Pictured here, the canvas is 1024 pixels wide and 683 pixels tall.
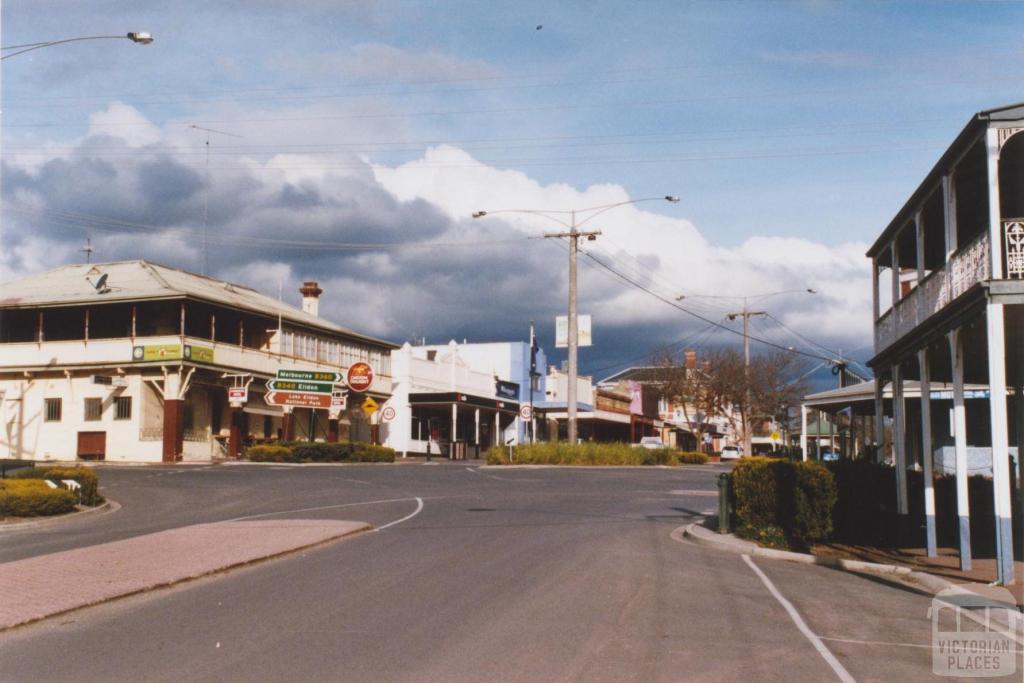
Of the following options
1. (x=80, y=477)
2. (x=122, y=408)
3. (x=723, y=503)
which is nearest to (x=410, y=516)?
(x=723, y=503)

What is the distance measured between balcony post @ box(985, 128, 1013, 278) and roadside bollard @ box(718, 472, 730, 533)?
603 centimetres

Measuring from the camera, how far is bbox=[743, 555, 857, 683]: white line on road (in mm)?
7625

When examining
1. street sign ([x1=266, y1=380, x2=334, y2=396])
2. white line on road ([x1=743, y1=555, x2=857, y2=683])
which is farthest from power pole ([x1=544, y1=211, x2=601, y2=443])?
white line on road ([x1=743, y1=555, x2=857, y2=683])

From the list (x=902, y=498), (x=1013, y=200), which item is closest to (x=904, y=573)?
(x=902, y=498)

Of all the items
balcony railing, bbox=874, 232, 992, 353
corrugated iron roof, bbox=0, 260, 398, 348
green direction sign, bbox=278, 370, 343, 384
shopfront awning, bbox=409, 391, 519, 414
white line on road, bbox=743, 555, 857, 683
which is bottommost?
white line on road, bbox=743, 555, 857, 683

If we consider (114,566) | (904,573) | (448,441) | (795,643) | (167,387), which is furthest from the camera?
(448,441)

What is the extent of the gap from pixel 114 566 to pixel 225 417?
35500 millimetres

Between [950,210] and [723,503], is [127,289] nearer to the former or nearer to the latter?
[723,503]

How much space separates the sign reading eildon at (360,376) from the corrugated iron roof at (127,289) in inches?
124

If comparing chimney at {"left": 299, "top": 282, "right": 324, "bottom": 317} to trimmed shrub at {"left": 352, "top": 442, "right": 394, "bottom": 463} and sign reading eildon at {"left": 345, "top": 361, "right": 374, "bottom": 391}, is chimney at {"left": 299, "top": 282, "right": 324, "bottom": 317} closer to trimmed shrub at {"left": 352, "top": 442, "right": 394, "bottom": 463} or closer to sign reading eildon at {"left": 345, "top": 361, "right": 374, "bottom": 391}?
sign reading eildon at {"left": 345, "top": 361, "right": 374, "bottom": 391}

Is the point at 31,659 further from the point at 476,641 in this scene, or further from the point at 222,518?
the point at 222,518

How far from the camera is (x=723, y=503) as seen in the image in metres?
17.3

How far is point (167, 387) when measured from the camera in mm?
43281

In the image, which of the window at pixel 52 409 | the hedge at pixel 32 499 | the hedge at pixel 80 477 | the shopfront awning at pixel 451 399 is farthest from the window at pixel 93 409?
the hedge at pixel 32 499
